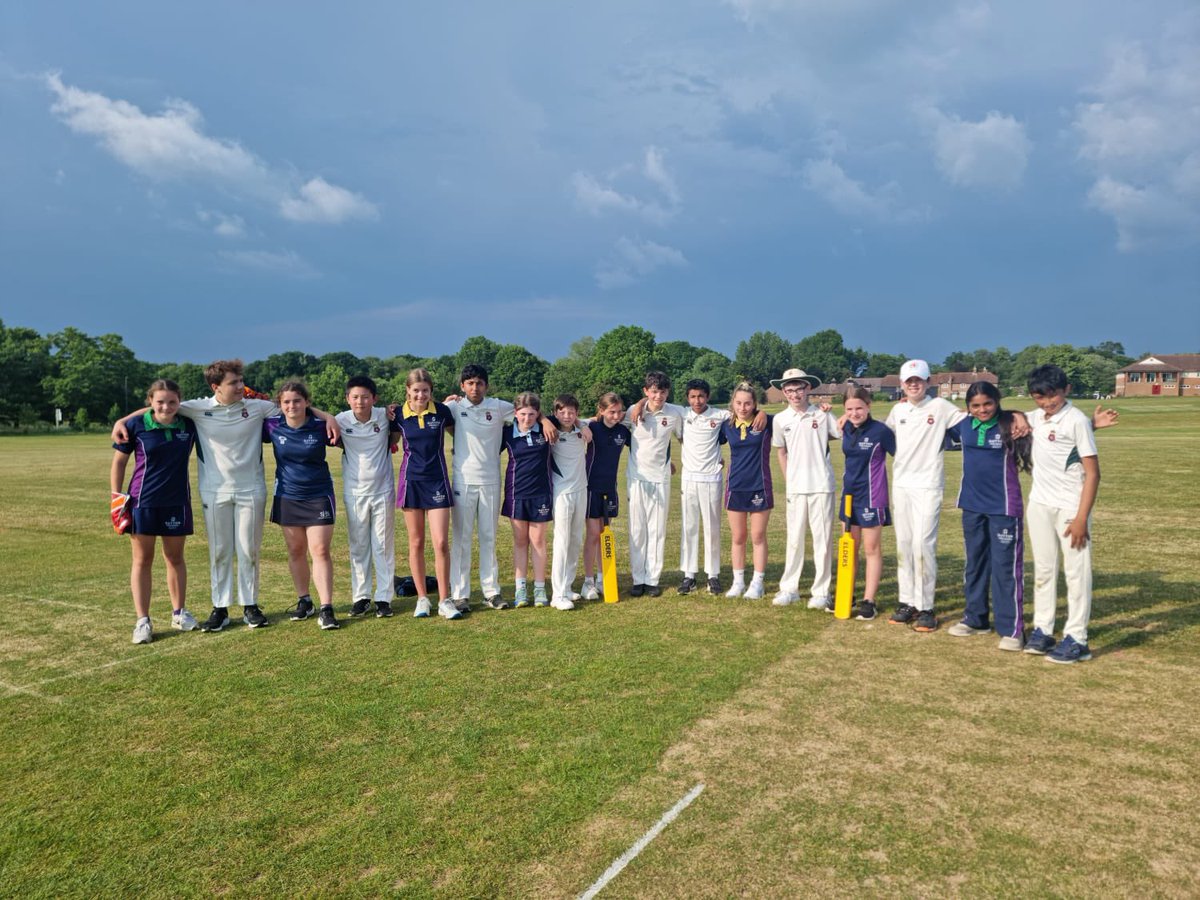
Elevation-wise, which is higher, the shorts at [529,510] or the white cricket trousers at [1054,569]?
the shorts at [529,510]

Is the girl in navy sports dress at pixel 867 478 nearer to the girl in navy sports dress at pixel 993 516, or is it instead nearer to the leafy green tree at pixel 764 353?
the girl in navy sports dress at pixel 993 516

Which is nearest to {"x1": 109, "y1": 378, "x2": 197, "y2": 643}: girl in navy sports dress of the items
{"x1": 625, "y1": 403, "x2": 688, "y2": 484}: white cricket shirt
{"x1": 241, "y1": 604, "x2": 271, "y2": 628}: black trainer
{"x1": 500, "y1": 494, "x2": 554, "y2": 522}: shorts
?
{"x1": 241, "y1": 604, "x2": 271, "y2": 628}: black trainer

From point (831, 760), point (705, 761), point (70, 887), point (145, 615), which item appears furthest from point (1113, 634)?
point (145, 615)

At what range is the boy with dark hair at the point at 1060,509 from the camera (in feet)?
18.1

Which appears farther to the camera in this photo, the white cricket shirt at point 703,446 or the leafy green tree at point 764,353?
the leafy green tree at point 764,353

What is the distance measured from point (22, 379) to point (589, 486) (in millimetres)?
77252

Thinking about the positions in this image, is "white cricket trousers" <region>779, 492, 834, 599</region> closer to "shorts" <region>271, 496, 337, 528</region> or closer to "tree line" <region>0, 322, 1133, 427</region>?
"shorts" <region>271, 496, 337, 528</region>

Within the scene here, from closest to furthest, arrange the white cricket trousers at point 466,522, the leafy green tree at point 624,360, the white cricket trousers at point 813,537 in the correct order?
the white cricket trousers at point 466,522, the white cricket trousers at point 813,537, the leafy green tree at point 624,360

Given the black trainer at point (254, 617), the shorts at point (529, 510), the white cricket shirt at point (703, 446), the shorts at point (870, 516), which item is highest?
the white cricket shirt at point (703, 446)

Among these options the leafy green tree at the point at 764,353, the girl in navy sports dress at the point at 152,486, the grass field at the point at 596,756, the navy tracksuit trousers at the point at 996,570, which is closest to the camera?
the grass field at the point at 596,756

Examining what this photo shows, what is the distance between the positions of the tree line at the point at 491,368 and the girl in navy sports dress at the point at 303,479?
29404 millimetres

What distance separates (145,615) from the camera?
21.1 ft

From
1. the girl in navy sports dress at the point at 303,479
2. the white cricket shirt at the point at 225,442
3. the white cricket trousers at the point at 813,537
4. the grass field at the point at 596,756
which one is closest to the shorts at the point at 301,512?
the girl in navy sports dress at the point at 303,479

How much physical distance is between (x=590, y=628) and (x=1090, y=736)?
3.58 m
